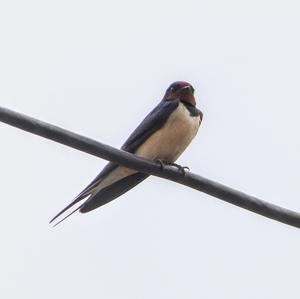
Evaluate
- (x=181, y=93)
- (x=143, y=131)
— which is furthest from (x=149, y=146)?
(x=181, y=93)

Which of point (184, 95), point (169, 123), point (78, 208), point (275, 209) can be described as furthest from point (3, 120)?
point (184, 95)

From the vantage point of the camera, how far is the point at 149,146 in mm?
5141

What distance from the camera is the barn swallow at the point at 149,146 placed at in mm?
5090

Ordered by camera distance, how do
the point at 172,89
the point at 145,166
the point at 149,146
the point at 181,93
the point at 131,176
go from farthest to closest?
1. the point at 172,89
2. the point at 181,93
3. the point at 131,176
4. the point at 149,146
5. the point at 145,166

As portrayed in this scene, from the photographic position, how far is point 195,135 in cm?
541

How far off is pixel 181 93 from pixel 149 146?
0.62 metres

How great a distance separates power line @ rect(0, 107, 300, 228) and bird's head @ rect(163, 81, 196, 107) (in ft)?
6.38

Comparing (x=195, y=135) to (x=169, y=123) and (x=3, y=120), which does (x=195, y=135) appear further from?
(x=3, y=120)

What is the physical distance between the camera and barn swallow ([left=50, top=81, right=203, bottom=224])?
5.09m

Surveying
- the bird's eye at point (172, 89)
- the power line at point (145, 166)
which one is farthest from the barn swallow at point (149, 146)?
the power line at point (145, 166)

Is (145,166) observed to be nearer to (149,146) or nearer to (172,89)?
(149,146)

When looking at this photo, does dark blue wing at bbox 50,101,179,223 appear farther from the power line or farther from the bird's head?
the power line

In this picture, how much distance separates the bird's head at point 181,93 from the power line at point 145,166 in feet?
6.38

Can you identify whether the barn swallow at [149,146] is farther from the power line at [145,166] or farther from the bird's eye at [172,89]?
the power line at [145,166]
